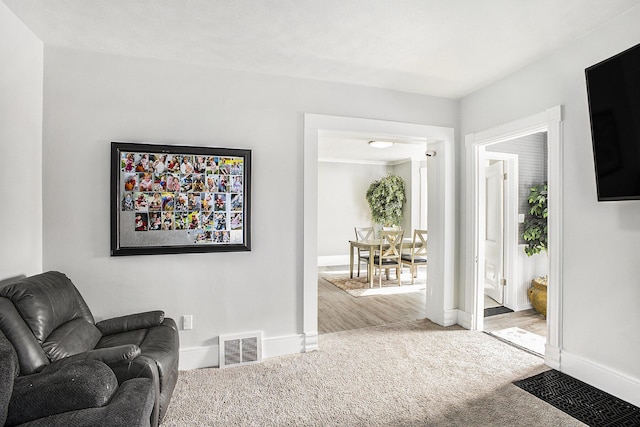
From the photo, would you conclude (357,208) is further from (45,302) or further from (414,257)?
(45,302)

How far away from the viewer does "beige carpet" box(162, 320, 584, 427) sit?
2.12m

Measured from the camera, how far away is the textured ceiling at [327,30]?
210 centimetres

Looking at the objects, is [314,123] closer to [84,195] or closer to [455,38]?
[455,38]

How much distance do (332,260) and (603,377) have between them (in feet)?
20.6

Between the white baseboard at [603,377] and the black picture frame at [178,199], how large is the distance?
2789mm

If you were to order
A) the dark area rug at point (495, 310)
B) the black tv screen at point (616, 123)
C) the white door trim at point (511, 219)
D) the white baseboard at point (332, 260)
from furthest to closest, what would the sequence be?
1. the white baseboard at point (332, 260)
2. the white door trim at point (511, 219)
3. the dark area rug at point (495, 310)
4. the black tv screen at point (616, 123)

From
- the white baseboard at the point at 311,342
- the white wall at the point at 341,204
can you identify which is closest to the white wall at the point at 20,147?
the white baseboard at the point at 311,342

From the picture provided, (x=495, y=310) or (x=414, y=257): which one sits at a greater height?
(x=414, y=257)

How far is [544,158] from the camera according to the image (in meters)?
4.53

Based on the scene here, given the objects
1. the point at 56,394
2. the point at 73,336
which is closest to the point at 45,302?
the point at 73,336

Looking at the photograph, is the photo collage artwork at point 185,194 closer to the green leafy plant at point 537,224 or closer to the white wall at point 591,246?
the white wall at point 591,246

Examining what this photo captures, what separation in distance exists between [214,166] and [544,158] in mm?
4305

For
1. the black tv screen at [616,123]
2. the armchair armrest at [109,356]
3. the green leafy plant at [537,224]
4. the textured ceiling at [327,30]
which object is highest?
the textured ceiling at [327,30]

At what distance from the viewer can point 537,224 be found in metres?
4.26
